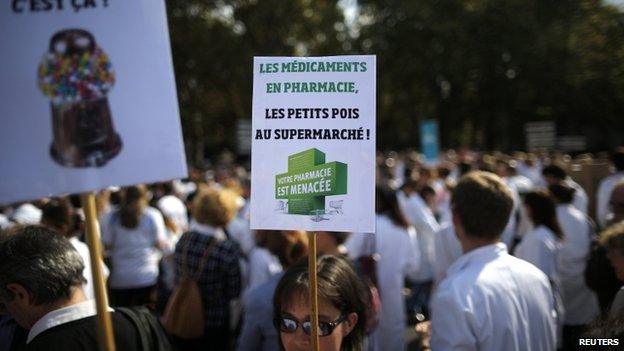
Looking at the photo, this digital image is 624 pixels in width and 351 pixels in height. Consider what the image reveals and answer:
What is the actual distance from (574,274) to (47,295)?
429 centimetres

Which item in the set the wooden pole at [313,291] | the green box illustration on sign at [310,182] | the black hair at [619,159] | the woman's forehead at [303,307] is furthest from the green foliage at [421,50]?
the wooden pole at [313,291]

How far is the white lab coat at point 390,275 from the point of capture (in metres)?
4.61

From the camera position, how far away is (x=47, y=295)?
1975 millimetres

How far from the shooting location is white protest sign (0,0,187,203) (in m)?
1.49

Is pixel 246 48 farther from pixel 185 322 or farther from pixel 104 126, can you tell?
pixel 104 126

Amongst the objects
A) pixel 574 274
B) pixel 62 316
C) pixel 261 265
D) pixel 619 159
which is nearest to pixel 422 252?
pixel 574 274

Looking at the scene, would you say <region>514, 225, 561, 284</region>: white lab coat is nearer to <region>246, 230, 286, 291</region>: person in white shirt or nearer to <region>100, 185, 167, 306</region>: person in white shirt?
<region>246, 230, 286, 291</region>: person in white shirt

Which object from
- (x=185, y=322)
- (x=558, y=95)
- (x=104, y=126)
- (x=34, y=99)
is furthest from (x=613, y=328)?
(x=558, y=95)

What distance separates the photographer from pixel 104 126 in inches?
61.5

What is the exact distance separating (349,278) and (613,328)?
41.5 inches

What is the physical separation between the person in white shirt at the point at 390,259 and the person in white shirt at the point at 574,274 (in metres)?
1.35

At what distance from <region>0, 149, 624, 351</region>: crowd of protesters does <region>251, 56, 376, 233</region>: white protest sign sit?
18.3 inches
